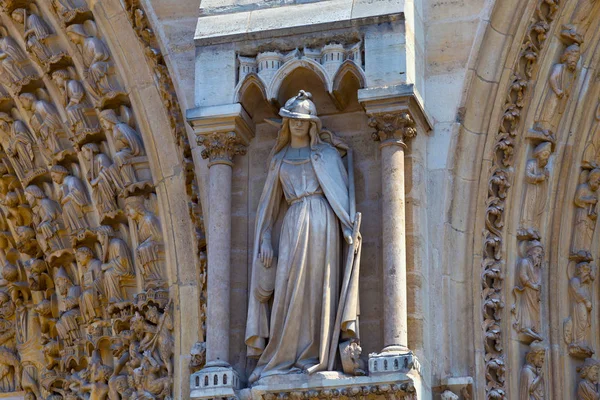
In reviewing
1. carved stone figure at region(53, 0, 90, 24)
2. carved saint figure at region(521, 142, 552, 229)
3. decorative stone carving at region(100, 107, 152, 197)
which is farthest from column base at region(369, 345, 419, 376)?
carved stone figure at region(53, 0, 90, 24)

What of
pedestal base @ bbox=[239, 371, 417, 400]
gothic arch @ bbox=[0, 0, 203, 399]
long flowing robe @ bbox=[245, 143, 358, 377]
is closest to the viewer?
pedestal base @ bbox=[239, 371, 417, 400]

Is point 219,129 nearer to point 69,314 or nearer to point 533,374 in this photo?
point 69,314

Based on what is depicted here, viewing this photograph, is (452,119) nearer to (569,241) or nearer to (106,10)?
(569,241)

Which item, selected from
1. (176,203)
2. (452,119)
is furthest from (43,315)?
(452,119)

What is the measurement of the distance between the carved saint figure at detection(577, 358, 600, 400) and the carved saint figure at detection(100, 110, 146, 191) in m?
3.48

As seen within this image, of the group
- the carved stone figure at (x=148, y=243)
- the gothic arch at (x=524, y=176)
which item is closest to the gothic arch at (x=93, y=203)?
the carved stone figure at (x=148, y=243)

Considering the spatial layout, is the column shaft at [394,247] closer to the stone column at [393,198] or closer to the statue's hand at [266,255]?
the stone column at [393,198]

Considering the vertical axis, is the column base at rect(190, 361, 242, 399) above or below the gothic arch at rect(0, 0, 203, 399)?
below

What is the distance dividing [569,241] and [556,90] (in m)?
1.02

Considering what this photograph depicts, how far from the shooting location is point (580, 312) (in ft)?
39.1

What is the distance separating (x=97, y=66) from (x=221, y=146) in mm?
1730

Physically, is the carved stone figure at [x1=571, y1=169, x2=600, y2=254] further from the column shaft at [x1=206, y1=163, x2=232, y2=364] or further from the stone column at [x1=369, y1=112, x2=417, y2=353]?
the column shaft at [x1=206, y1=163, x2=232, y2=364]

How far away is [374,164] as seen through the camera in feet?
38.2

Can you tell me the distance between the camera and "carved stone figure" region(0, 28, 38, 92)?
1393cm
